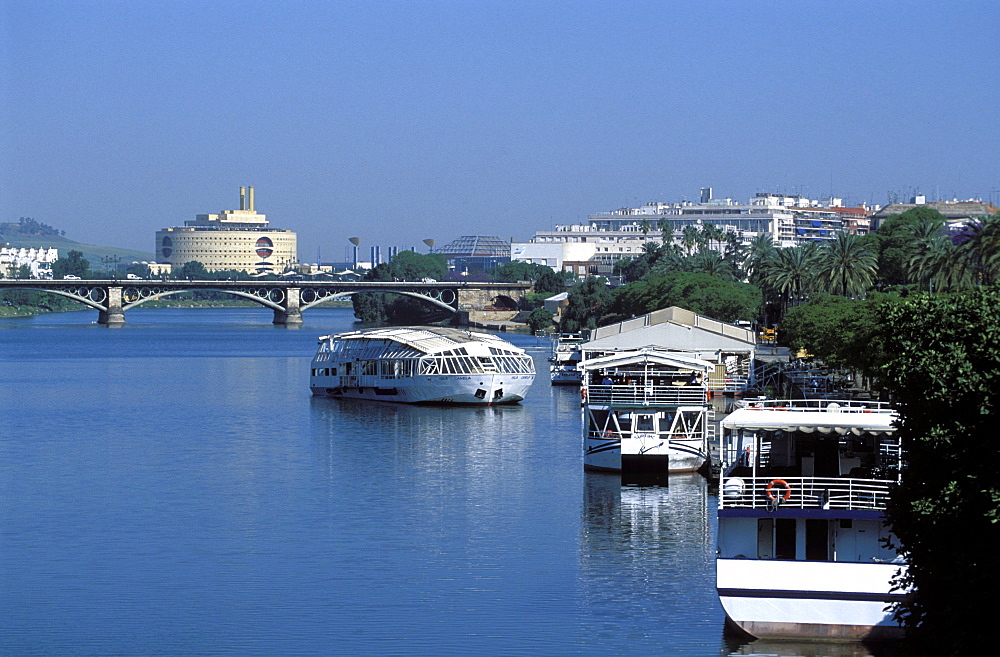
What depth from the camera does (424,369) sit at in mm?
75750

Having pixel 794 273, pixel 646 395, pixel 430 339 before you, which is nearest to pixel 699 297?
pixel 794 273

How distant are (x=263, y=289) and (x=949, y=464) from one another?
18295 cm

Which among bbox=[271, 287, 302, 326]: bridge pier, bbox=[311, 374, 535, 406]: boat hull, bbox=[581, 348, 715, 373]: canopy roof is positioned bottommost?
bbox=[311, 374, 535, 406]: boat hull

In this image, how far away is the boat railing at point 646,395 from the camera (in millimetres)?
46375

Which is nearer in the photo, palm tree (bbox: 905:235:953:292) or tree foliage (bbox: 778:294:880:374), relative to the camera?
tree foliage (bbox: 778:294:880:374)

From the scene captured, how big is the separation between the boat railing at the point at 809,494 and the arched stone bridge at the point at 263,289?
6238 inches

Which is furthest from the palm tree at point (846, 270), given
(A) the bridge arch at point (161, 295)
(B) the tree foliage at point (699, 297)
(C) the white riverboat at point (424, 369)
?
(A) the bridge arch at point (161, 295)

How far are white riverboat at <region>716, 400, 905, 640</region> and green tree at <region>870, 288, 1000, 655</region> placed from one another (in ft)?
17.7

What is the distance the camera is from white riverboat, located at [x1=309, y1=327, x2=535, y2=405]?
7462 centimetres

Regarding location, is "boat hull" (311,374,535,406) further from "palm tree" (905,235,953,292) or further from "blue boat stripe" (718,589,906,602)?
"blue boat stripe" (718,589,906,602)

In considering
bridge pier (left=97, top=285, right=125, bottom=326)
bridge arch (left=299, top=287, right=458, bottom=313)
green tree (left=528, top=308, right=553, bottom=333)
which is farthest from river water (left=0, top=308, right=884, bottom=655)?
bridge arch (left=299, top=287, right=458, bottom=313)

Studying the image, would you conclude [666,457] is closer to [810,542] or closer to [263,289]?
[810,542]

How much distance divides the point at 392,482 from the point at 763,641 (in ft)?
75.1

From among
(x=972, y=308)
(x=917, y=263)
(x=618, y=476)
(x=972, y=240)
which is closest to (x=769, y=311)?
(x=917, y=263)
